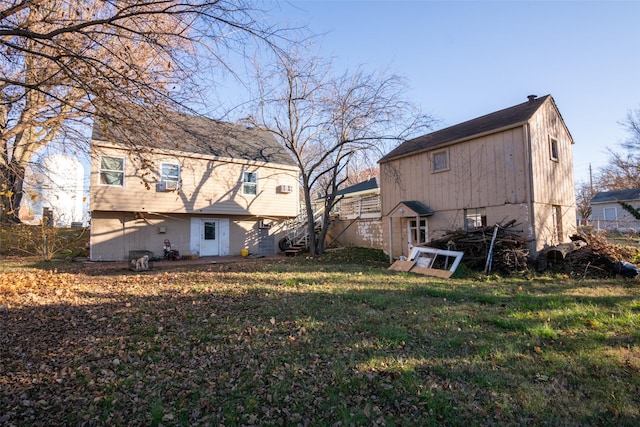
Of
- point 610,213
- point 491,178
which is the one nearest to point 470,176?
point 491,178

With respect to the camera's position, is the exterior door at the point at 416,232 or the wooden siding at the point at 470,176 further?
the exterior door at the point at 416,232

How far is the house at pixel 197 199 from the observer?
47.0 ft

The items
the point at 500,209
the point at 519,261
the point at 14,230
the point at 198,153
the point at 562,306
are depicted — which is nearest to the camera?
the point at 562,306

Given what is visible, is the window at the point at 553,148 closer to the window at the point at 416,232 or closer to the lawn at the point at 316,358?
the window at the point at 416,232

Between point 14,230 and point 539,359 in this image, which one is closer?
point 539,359

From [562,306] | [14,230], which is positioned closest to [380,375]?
[562,306]

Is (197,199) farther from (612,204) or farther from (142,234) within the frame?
(612,204)

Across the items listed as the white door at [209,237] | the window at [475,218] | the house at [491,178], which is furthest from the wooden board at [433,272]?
the white door at [209,237]

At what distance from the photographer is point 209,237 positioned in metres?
17.3

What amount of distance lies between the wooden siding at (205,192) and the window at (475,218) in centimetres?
923

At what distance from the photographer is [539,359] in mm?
4023

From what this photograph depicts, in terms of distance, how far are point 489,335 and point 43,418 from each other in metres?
5.07

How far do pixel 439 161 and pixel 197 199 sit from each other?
10.9 m

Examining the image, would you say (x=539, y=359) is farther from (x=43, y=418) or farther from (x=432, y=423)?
(x=43, y=418)
